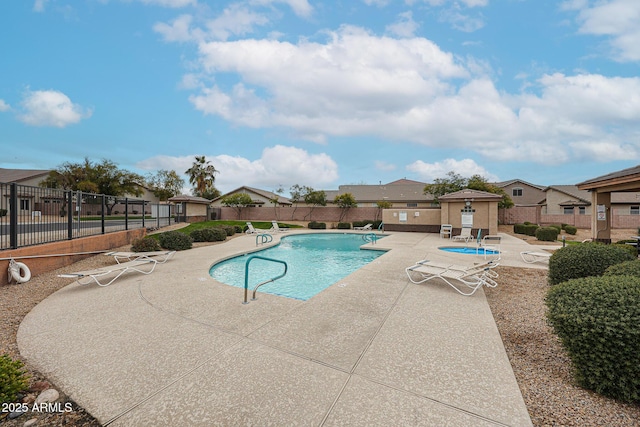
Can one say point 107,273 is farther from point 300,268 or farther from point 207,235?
point 207,235

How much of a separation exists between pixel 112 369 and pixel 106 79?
15.6 m

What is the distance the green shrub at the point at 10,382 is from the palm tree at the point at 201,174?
45.0 metres

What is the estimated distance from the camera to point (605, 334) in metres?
2.39

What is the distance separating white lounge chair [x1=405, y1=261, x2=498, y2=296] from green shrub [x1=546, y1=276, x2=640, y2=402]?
286 cm

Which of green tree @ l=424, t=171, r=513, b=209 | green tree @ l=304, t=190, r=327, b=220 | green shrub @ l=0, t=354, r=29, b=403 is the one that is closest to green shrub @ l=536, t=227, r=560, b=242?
green tree @ l=424, t=171, r=513, b=209

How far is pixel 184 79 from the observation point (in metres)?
13.7

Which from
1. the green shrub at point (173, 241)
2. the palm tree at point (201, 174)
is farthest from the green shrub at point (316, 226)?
the palm tree at point (201, 174)

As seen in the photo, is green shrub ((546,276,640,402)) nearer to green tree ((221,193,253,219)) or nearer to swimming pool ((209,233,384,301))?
swimming pool ((209,233,384,301))

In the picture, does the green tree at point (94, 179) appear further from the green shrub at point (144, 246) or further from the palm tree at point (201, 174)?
the green shrub at point (144, 246)

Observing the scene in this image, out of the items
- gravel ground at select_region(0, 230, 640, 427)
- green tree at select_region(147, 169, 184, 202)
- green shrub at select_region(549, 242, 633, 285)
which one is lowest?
gravel ground at select_region(0, 230, 640, 427)

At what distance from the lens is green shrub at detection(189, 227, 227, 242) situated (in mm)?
15031

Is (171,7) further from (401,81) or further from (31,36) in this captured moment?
(401,81)

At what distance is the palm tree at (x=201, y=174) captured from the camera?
4388 centimetres

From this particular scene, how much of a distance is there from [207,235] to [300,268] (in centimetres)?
764
